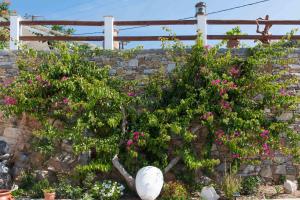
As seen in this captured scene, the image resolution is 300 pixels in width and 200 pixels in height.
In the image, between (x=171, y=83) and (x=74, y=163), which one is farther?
(x=171, y=83)

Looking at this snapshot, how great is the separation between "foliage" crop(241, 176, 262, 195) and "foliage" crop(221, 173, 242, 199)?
19 centimetres

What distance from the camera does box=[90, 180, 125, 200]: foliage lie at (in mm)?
7379

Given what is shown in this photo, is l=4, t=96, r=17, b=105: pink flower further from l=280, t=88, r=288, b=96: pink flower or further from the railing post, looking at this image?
l=280, t=88, r=288, b=96: pink flower

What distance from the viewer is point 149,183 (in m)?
7.20

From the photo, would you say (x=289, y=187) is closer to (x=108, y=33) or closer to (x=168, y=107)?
(x=168, y=107)

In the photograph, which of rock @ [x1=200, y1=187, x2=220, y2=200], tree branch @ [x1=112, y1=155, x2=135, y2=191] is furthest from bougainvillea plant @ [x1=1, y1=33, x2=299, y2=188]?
rock @ [x1=200, y1=187, x2=220, y2=200]

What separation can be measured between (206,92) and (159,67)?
4.06 ft

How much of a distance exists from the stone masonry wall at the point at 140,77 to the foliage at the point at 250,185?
1.06 feet

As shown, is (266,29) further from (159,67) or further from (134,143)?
(134,143)

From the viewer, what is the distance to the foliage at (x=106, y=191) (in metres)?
7.38

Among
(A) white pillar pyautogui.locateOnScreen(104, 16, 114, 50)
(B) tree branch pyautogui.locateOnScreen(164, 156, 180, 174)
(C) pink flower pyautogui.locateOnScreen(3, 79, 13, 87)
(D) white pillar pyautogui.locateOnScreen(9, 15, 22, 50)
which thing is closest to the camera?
(B) tree branch pyautogui.locateOnScreen(164, 156, 180, 174)

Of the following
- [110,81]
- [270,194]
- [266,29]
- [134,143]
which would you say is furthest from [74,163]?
[266,29]

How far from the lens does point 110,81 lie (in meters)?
8.70

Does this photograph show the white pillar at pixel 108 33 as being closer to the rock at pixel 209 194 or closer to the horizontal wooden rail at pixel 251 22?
the horizontal wooden rail at pixel 251 22
